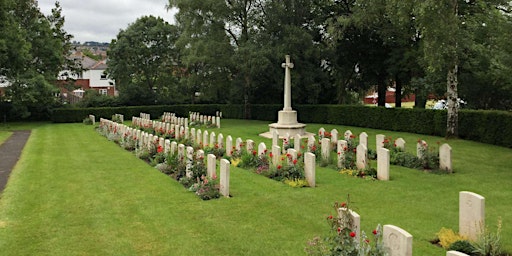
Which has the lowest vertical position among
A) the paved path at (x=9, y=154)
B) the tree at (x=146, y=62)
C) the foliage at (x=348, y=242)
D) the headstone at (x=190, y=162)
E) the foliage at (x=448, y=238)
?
the paved path at (x=9, y=154)

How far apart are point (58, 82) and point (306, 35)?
87.5 feet

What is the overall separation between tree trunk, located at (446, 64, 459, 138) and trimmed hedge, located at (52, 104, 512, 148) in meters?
0.79

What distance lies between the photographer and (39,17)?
1501 inches

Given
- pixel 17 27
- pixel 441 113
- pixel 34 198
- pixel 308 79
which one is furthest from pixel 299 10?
pixel 34 198

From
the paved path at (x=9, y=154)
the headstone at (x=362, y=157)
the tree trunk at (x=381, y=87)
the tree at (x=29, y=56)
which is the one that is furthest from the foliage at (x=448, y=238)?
the tree trunk at (x=381, y=87)

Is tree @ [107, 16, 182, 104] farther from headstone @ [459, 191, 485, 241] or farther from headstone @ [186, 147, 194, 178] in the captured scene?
headstone @ [459, 191, 485, 241]

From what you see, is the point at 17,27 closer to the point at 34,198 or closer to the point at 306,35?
the point at 306,35

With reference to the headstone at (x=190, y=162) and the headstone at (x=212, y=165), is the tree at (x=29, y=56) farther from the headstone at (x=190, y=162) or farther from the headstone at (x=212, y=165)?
the headstone at (x=212, y=165)

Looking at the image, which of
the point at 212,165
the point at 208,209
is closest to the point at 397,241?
the point at 208,209

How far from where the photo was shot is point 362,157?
1214cm

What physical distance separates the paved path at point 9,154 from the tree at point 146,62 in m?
18.3

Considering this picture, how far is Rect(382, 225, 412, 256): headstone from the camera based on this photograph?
443 cm

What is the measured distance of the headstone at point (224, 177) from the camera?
30.8ft

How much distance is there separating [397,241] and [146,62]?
42.3m
